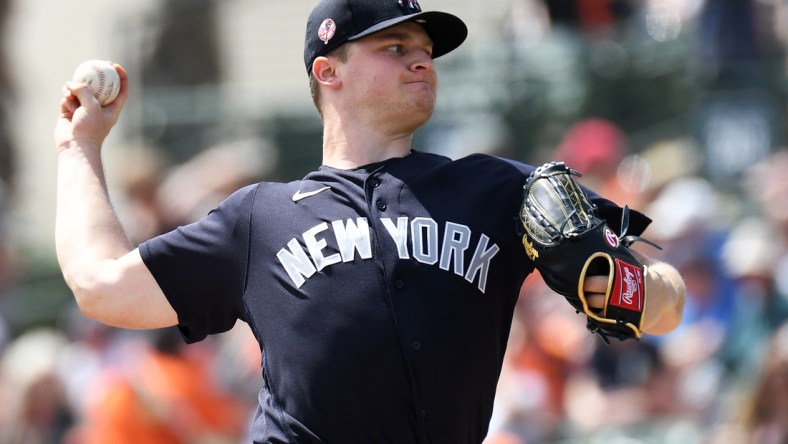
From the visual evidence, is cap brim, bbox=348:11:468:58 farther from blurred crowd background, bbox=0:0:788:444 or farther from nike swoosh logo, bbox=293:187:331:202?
blurred crowd background, bbox=0:0:788:444

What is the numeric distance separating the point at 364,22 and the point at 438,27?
236mm

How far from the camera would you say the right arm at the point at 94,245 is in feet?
12.1

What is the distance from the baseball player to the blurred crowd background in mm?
3401

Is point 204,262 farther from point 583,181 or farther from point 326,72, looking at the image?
point 583,181

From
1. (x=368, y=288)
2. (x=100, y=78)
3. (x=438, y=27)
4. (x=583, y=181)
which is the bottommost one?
(x=583, y=181)

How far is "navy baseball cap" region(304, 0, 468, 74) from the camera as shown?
12.4 feet

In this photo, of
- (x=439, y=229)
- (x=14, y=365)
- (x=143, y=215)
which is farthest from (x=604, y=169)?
(x=439, y=229)

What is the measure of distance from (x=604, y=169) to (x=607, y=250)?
4.89 metres

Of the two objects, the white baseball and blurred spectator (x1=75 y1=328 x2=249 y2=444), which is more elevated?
the white baseball

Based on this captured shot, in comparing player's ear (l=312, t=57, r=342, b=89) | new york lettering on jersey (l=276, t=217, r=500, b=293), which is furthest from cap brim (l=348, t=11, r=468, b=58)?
new york lettering on jersey (l=276, t=217, r=500, b=293)

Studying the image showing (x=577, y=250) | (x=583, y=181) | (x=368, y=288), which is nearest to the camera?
(x=577, y=250)

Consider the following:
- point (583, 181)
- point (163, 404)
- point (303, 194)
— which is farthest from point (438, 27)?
point (583, 181)

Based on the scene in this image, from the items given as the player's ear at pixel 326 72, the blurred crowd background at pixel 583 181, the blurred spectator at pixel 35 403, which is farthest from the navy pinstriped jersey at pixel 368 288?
the blurred spectator at pixel 35 403

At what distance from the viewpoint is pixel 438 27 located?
12.8 feet
